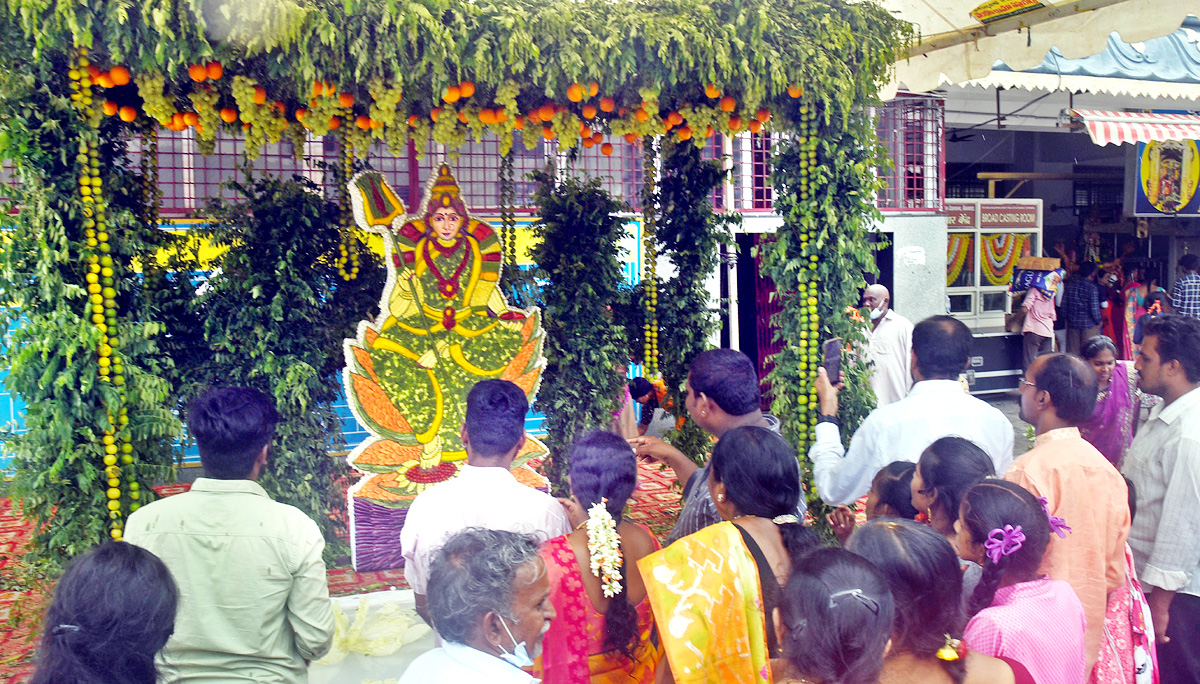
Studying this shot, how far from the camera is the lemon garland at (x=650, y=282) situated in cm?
610

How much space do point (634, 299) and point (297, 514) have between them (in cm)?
399

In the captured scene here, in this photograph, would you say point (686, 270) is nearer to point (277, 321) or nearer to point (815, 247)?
point (815, 247)

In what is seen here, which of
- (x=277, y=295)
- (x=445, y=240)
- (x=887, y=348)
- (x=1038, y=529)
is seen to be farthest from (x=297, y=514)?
(x=887, y=348)

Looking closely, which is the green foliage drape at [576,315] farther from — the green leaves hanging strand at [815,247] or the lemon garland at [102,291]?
the lemon garland at [102,291]

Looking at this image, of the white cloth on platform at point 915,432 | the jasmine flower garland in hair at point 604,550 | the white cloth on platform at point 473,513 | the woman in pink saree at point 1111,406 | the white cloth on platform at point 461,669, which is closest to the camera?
the white cloth on platform at point 461,669

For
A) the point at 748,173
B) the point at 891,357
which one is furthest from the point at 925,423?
the point at 748,173

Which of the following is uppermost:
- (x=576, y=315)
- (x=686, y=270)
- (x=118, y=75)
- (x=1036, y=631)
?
(x=118, y=75)

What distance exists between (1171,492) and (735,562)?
1.76 metres

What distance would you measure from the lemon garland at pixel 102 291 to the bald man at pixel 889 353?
515cm

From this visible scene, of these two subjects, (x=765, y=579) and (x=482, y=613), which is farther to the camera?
(x=765, y=579)

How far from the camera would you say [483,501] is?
2617 millimetres

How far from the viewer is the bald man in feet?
22.7

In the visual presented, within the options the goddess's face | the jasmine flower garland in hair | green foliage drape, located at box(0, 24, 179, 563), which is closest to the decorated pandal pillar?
the goddess's face

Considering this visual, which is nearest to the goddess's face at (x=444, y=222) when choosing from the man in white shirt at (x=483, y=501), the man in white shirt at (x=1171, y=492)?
the man in white shirt at (x=483, y=501)
